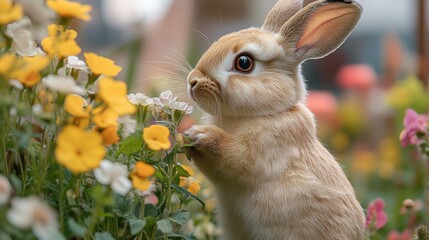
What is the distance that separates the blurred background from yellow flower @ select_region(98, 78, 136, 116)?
0.55 metres

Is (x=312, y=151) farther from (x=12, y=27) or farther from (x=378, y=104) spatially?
(x=378, y=104)

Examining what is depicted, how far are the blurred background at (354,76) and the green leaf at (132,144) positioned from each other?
461mm

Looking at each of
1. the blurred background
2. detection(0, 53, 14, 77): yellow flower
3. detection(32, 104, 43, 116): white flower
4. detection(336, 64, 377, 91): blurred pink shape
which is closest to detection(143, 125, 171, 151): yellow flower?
detection(32, 104, 43, 116): white flower

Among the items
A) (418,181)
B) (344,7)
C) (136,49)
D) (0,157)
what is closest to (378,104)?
(418,181)

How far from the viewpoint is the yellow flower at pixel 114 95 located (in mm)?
956

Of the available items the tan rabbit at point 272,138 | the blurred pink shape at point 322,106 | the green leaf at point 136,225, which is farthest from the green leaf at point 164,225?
the blurred pink shape at point 322,106

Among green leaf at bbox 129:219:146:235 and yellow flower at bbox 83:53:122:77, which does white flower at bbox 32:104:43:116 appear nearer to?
yellow flower at bbox 83:53:122:77

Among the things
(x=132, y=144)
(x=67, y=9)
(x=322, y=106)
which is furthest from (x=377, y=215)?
(x=322, y=106)

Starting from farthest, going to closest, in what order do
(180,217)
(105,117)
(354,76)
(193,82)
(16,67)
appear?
1. (354,76)
2. (193,82)
3. (180,217)
4. (105,117)
5. (16,67)

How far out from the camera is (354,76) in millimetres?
3980

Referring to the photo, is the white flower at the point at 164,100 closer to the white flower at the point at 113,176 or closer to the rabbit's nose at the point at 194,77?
the rabbit's nose at the point at 194,77

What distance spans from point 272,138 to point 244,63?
0.60 ft

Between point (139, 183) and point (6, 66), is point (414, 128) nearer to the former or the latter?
point (139, 183)

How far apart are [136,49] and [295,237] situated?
1.50 metres
